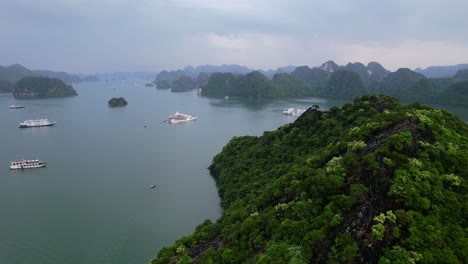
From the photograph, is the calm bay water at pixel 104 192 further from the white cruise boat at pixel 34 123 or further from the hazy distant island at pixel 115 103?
the hazy distant island at pixel 115 103

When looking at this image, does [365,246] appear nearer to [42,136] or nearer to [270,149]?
[270,149]

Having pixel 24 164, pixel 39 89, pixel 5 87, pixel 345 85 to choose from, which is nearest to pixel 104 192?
pixel 24 164

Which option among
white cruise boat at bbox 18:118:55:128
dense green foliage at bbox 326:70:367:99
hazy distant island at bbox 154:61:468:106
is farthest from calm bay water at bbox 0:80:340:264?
hazy distant island at bbox 154:61:468:106

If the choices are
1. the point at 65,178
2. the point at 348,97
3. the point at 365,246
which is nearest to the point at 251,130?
the point at 65,178

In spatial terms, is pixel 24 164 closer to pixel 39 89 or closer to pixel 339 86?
pixel 39 89

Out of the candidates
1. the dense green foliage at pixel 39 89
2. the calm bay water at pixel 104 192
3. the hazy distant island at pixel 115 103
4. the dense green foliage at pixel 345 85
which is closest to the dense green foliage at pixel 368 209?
the calm bay water at pixel 104 192

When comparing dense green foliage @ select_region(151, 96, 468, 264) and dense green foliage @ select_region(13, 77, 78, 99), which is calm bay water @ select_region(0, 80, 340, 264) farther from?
dense green foliage @ select_region(13, 77, 78, 99)
